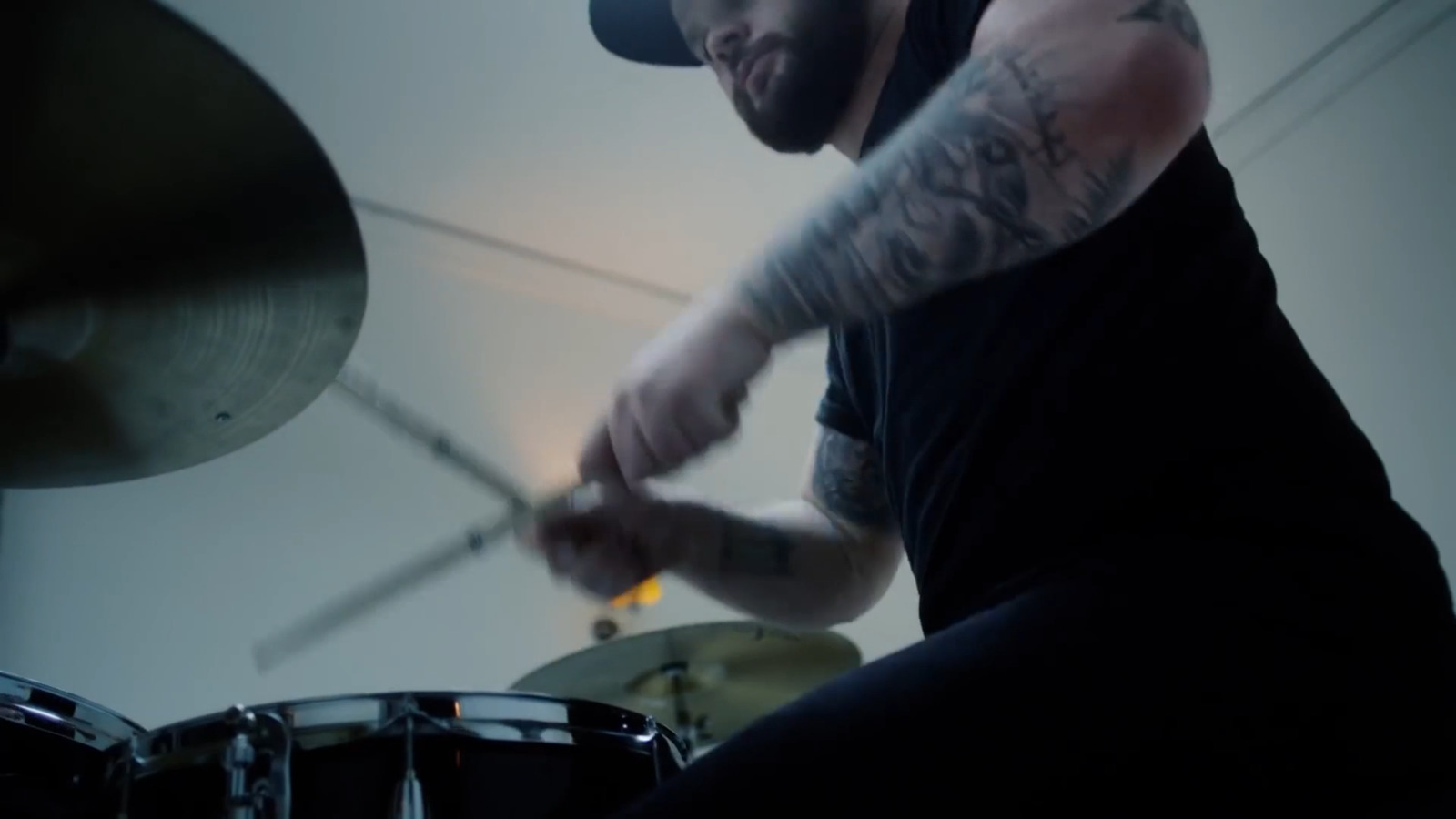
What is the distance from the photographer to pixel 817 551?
3.46ft

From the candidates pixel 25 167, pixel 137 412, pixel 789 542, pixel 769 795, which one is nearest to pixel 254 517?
pixel 137 412

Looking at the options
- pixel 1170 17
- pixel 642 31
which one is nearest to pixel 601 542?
pixel 1170 17

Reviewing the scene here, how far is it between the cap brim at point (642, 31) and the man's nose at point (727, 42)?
15.0 inches

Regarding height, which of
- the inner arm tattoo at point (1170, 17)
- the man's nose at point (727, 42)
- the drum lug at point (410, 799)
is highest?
the man's nose at point (727, 42)

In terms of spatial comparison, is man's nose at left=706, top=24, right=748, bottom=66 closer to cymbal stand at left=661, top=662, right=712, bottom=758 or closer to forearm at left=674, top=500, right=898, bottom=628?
forearm at left=674, top=500, right=898, bottom=628

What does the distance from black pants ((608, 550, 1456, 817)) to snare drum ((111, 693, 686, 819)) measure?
14.0 inches

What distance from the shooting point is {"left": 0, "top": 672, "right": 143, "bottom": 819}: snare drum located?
90cm

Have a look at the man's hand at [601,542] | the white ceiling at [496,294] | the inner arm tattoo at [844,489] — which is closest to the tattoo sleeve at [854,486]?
the inner arm tattoo at [844,489]

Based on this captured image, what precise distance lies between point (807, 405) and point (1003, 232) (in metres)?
2.14

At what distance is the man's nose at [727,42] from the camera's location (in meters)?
0.96

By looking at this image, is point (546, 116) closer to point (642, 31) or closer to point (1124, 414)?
point (642, 31)

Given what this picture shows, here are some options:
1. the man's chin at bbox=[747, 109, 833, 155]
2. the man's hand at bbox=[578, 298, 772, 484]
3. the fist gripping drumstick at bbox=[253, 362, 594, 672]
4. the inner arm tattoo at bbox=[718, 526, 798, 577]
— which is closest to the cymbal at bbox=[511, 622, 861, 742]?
the fist gripping drumstick at bbox=[253, 362, 594, 672]

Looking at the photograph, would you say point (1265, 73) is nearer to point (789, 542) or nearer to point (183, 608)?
point (789, 542)

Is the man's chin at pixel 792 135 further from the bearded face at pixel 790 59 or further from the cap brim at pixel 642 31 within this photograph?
the cap brim at pixel 642 31
